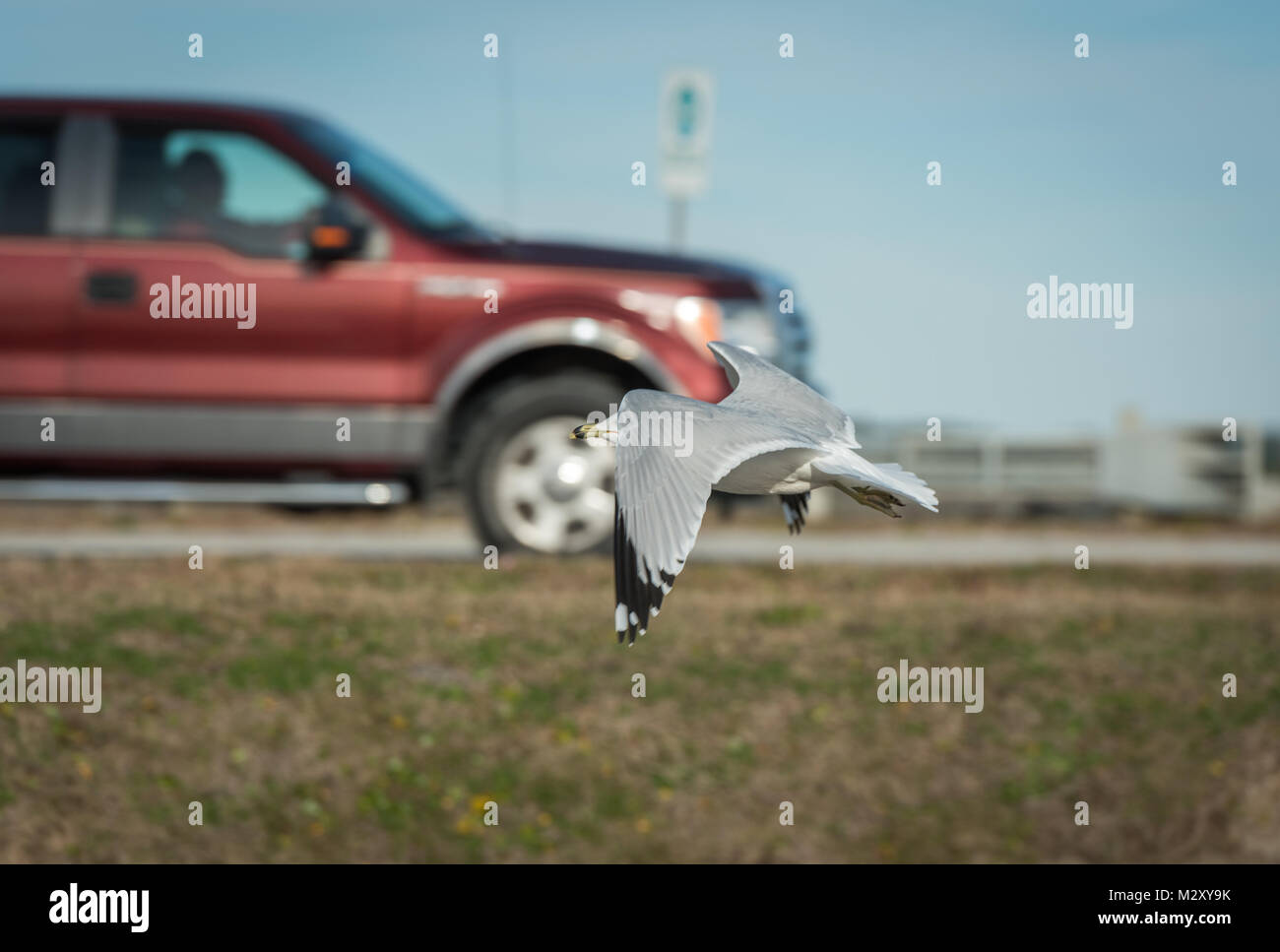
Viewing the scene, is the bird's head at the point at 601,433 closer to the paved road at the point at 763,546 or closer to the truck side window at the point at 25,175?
the paved road at the point at 763,546

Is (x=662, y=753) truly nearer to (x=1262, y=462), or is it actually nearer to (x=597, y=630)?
(x=597, y=630)

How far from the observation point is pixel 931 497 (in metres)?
2.05

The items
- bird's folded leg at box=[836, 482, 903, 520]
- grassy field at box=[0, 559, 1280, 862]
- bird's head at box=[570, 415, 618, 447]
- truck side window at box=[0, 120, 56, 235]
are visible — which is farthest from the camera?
truck side window at box=[0, 120, 56, 235]

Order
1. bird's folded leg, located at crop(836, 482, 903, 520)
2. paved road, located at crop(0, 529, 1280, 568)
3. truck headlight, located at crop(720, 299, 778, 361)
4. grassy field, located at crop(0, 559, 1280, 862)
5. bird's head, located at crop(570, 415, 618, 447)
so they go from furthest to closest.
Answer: paved road, located at crop(0, 529, 1280, 568), truck headlight, located at crop(720, 299, 778, 361), grassy field, located at crop(0, 559, 1280, 862), bird's folded leg, located at crop(836, 482, 903, 520), bird's head, located at crop(570, 415, 618, 447)

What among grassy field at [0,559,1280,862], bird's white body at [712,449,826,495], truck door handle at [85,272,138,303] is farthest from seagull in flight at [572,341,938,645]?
truck door handle at [85,272,138,303]

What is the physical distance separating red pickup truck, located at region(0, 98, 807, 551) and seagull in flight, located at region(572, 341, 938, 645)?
4653 mm

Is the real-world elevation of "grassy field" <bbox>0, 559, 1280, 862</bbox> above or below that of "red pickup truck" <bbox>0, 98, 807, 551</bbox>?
below

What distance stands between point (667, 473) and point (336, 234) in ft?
16.8

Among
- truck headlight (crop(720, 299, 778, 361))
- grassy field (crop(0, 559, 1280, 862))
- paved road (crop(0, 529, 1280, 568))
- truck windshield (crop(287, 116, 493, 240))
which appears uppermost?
truck windshield (crop(287, 116, 493, 240))

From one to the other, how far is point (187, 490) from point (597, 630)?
2065mm

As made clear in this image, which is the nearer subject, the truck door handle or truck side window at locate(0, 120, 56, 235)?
the truck door handle

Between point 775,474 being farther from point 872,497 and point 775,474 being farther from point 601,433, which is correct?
point 601,433

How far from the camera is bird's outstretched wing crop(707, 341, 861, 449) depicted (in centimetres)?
223

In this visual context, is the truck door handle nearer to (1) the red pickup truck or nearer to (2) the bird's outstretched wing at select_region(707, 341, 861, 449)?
(1) the red pickup truck
